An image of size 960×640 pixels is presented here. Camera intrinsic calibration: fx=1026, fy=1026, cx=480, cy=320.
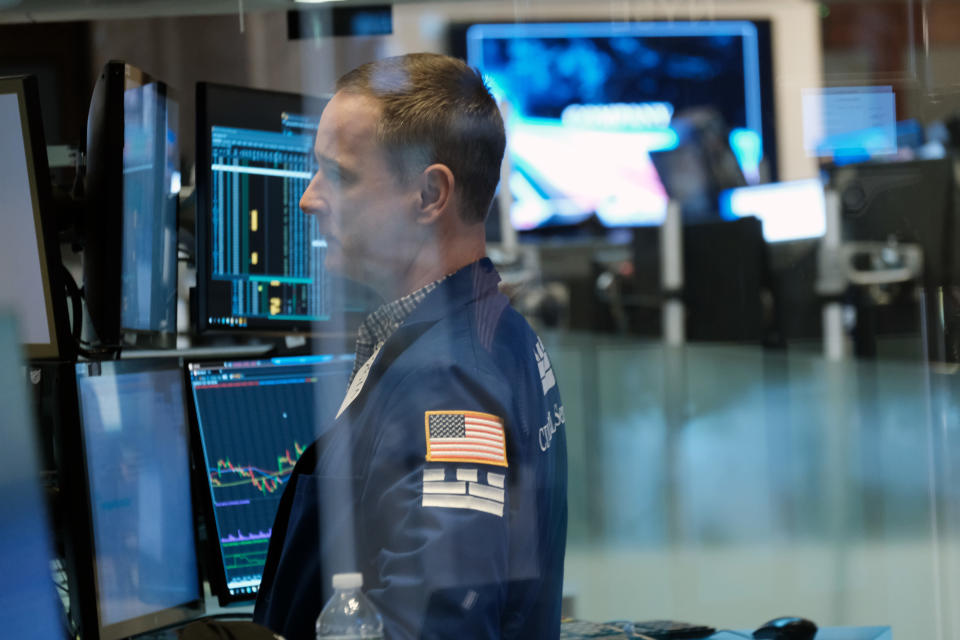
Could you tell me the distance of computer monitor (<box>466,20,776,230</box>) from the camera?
6.01 feet

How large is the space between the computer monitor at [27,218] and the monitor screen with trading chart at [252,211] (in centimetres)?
29

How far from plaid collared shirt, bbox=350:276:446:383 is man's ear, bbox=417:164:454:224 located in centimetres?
6

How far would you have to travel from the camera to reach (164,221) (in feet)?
4.80

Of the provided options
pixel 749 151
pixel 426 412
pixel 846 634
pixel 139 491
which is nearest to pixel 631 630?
pixel 846 634

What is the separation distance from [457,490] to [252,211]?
791mm

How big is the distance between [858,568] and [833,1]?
2272 millimetres

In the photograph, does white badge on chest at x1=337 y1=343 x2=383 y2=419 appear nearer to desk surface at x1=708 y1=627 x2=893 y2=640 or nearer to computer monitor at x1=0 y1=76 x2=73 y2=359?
computer monitor at x1=0 y1=76 x2=73 y2=359

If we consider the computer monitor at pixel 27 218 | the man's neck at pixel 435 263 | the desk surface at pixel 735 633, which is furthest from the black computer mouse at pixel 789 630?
the computer monitor at pixel 27 218

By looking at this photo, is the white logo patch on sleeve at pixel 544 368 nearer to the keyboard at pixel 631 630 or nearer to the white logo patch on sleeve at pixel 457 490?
the white logo patch on sleeve at pixel 457 490

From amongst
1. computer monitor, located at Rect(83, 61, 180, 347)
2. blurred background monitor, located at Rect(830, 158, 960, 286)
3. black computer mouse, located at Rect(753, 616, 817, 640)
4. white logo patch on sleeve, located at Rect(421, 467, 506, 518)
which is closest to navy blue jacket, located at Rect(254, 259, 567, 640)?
white logo patch on sleeve, located at Rect(421, 467, 506, 518)

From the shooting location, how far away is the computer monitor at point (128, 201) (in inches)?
51.9

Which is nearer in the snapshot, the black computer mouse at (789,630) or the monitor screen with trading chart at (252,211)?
the monitor screen with trading chart at (252,211)

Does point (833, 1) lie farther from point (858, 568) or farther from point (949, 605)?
point (858, 568)

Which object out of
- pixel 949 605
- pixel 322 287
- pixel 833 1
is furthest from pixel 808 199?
pixel 322 287
